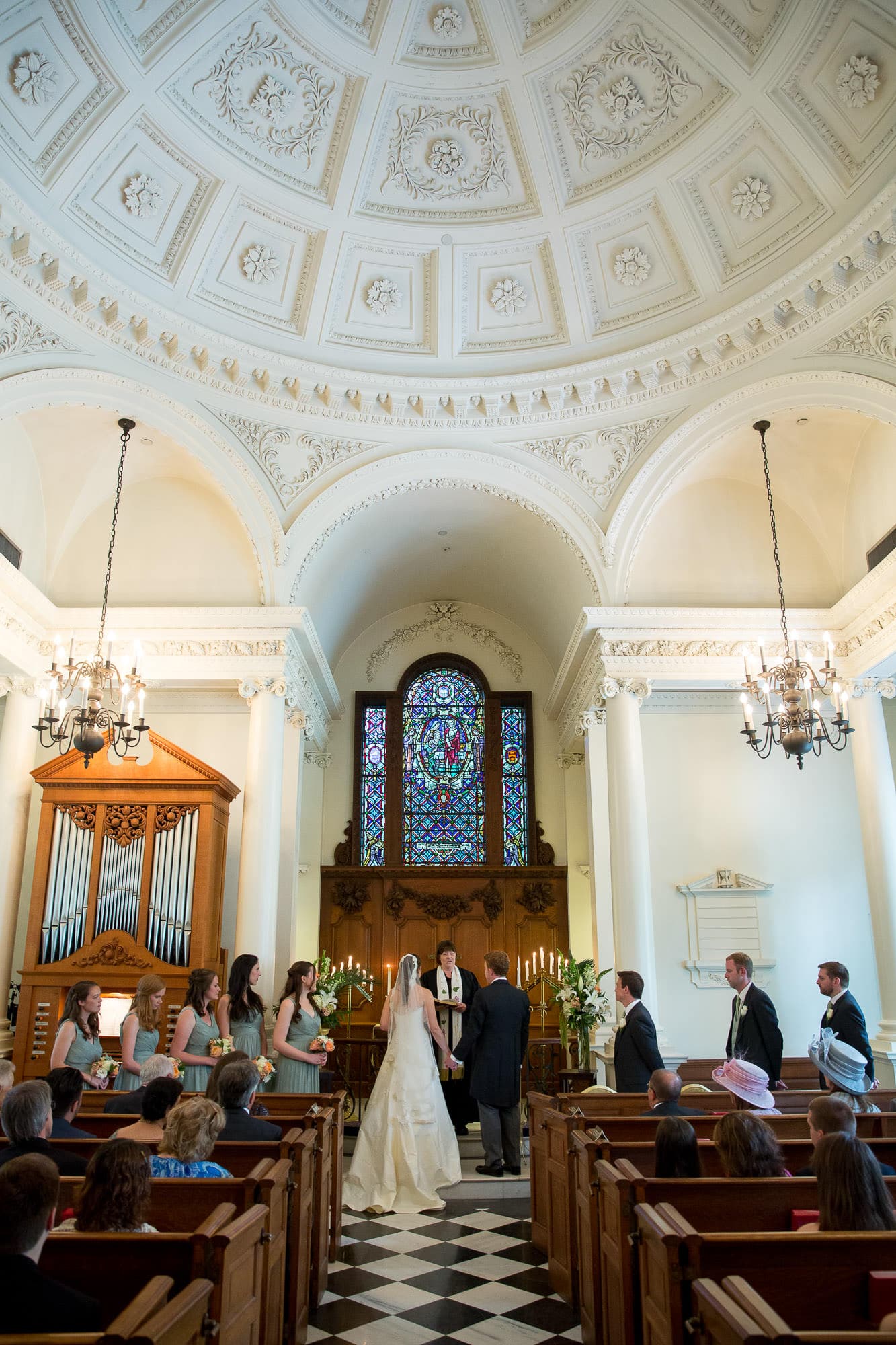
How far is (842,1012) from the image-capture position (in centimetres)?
693

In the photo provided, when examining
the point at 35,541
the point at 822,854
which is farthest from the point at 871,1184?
the point at 35,541

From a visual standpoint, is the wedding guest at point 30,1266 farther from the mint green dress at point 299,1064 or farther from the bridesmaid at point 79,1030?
the mint green dress at point 299,1064

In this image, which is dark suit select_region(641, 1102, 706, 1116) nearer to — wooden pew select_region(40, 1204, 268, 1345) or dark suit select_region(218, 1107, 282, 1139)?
dark suit select_region(218, 1107, 282, 1139)

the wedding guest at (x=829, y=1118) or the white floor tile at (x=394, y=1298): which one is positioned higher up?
the wedding guest at (x=829, y=1118)

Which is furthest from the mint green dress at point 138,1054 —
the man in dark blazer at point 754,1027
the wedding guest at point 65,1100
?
the man in dark blazer at point 754,1027

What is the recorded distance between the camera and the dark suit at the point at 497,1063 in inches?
322

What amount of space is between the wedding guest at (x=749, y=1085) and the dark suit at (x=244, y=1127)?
9.12 ft

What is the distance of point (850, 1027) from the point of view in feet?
22.6

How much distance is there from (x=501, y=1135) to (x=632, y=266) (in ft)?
30.1

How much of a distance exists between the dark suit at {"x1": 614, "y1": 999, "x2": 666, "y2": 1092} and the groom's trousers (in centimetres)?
132

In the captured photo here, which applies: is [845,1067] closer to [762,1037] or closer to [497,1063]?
[762,1037]

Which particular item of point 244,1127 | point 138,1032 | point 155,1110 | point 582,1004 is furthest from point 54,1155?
point 582,1004

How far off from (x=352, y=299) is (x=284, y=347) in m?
1.01

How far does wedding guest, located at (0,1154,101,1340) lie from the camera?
241 centimetres
